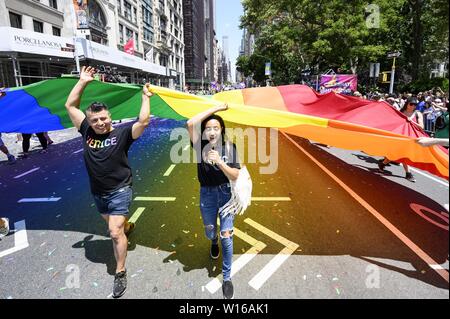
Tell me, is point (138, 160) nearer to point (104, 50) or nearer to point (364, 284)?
point (364, 284)

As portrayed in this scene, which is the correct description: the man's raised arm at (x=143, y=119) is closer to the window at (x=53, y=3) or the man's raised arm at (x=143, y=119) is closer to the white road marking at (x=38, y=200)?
Result: the white road marking at (x=38, y=200)

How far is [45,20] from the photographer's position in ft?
82.3

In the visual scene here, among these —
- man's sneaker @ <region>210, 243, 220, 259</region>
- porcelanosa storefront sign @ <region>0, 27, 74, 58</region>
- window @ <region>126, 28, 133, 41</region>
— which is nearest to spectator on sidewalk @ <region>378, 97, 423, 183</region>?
man's sneaker @ <region>210, 243, 220, 259</region>

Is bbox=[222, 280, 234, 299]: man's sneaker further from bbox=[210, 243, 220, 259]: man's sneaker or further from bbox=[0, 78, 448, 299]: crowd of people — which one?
bbox=[210, 243, 220, 259]: man's sneaker

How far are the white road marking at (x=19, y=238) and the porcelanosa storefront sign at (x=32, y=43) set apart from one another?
49.3 feet

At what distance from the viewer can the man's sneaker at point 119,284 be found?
3.03m

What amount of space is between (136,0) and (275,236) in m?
52.1

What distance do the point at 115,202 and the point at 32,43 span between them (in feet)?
61.1

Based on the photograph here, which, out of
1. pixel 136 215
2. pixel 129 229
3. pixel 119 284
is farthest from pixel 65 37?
pixel 119 284

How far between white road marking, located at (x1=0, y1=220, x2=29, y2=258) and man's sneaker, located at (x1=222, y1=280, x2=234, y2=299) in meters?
3.00

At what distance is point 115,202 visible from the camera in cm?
319

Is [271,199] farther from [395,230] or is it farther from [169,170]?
[169,170]

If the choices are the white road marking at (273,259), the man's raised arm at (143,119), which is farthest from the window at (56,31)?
the white road marking at (273,259)

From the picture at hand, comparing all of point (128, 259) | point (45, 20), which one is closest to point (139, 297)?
point (128, 259)
